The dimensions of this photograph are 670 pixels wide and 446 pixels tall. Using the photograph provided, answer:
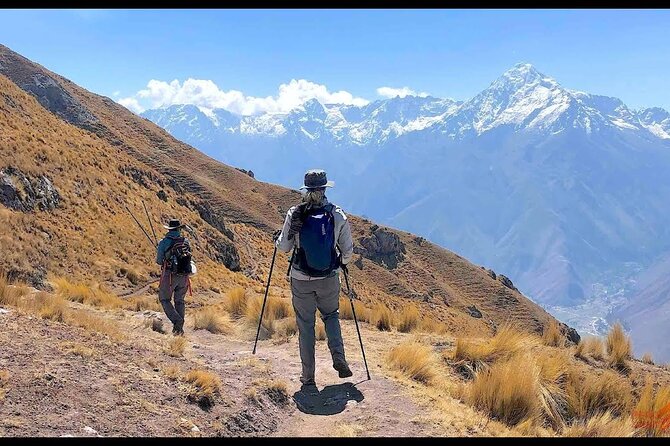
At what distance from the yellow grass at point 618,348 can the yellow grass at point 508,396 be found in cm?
465

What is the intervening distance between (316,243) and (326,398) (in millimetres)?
2125

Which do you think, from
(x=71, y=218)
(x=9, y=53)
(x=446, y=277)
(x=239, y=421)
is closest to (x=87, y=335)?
(x=239, y=421)

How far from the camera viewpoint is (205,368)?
7.35 meters

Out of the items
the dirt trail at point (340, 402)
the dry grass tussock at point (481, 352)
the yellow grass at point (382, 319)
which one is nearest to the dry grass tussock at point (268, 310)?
the yellow grass at point (382, 319)

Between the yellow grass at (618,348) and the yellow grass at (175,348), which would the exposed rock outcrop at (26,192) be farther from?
the yellow grass at (618,348)

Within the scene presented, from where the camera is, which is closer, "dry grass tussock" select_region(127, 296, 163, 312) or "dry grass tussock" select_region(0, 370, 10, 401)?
"dry grass tussock" select_region(0, 370, 10, 401)

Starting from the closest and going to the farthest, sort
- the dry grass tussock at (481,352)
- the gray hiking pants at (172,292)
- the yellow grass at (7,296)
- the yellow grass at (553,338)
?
the dry grass tussock at (481,352)
the yellow grass at (7,296)
the gray hiking pants at (172,292)
the yellow grass at (553,338)

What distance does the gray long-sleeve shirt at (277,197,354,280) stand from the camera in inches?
277

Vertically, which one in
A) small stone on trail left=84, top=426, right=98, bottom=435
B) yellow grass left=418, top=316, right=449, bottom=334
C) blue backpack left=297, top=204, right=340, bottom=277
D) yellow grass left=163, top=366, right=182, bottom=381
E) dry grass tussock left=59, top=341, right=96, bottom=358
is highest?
blue backpack left=297, top=204, right=340, bottom=277

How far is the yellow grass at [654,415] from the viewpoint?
22.1ft

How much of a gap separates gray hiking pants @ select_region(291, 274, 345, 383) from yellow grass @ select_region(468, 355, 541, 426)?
1.98m

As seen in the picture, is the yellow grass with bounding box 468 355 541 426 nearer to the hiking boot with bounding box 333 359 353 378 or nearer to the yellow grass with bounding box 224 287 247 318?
the hiking boot with bounding box 333 359 353 378

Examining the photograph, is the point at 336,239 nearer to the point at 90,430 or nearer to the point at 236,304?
the point at 90,430

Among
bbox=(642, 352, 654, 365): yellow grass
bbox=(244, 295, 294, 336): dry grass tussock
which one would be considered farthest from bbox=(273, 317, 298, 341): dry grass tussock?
bbox=(642, 352, 654, 365): yellow grass
